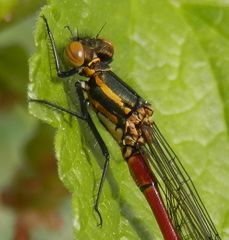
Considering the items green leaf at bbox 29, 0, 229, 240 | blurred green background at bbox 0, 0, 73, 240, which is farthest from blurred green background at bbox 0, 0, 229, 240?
blurred green background at bbox 0, 0, 73, 240

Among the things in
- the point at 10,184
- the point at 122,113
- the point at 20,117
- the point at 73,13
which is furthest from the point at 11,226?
the point at 73,13

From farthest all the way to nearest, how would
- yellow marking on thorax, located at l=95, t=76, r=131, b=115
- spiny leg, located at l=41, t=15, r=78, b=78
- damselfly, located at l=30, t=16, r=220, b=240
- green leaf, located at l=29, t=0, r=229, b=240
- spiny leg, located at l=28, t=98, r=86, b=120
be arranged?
yellow marking on thorax, located at l=95, t=76, r=131, b=115 → damselfly, located at l=30, t=16, r=220, b=240 → spiny leg, located at l=41, t=15, r=78, b=78 → green leaf, located at l=29, t=0, r=229, b=240 → spiny leg, located at l=28, t=98, r=86, b=120

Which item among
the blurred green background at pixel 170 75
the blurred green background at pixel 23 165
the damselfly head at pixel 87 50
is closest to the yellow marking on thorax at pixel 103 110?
the blurred green background at pixel 170 75

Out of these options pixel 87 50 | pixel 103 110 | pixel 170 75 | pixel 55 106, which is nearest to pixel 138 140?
pixel 103 110

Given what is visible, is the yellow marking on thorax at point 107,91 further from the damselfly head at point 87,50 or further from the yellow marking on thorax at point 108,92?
the damselfly head at point 87,50

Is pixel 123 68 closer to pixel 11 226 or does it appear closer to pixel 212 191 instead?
pixel 212 191

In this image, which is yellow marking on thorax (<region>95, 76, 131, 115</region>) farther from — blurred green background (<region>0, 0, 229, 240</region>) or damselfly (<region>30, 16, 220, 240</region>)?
blurred green background (<region>0, 0, 229, 240</region>)

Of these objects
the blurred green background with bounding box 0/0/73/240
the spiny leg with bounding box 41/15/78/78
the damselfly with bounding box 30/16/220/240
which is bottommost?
the blurred green background with bounding box 0/0/73/240
